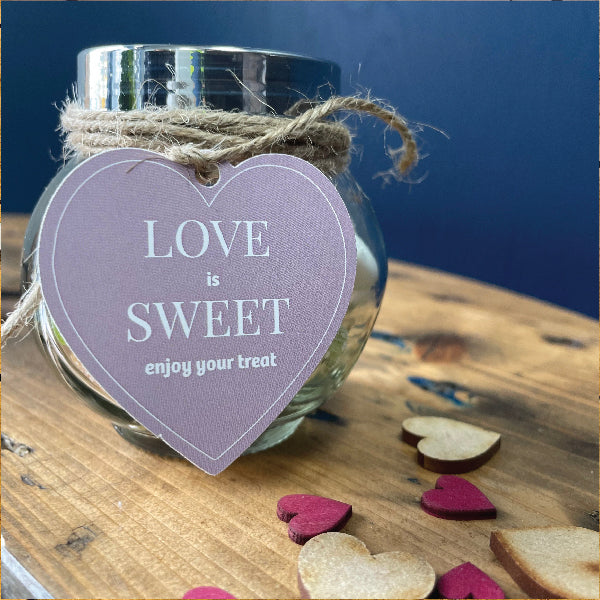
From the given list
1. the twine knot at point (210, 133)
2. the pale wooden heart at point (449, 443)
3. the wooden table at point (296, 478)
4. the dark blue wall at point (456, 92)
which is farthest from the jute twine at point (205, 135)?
the dark blue wall at point (456, 92)

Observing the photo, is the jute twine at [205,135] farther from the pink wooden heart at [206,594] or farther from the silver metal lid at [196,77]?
the pink wooden heart at [206,594]

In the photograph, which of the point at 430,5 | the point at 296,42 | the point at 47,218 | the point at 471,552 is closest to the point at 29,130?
the point at 296,42

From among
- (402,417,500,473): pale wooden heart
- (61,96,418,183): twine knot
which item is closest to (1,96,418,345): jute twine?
(61,96,418,183): twine knot

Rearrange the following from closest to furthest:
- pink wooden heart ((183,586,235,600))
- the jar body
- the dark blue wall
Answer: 1. pink wooden heart ((183,586,235,600))
2. the jar body
3. the dark blue wall

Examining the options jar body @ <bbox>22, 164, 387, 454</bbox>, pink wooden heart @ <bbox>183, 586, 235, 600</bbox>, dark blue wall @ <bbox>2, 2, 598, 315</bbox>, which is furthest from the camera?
dark blue wall @ <bbox>2, 2, 598, 315</bbox>

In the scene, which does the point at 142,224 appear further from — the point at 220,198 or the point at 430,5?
the point at 430,5

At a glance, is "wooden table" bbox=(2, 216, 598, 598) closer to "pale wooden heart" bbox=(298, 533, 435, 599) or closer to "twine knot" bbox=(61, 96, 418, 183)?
"pale wooden heart" bbox=(298, 533, 435, 599)
